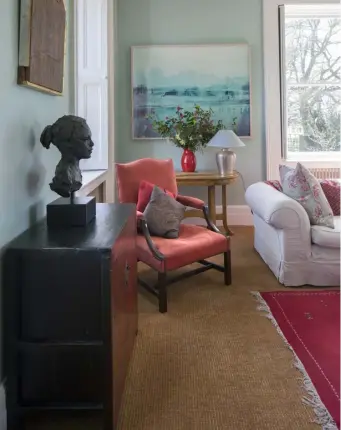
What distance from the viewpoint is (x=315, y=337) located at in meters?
2.58

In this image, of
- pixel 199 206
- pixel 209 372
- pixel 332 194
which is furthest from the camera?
pixel 332 194

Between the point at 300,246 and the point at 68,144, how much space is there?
1962 mm

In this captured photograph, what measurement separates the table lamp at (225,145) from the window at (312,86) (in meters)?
A: 0.90

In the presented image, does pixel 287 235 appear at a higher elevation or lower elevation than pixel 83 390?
higher

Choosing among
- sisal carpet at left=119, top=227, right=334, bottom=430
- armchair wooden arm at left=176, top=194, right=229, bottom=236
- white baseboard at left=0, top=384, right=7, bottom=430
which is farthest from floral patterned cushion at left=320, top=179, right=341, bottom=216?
white baseboard at left=0, top=384, right=7, bottom=430

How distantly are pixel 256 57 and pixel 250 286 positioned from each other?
307 centimetres

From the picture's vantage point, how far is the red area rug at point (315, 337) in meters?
1.99

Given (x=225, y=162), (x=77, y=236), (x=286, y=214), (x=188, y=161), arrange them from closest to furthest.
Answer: (x=77, y=236) → (x=286, y=214) → (x=225, y=162) → (x=188, y=161)

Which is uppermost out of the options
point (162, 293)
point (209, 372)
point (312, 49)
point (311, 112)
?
point (312, 49)

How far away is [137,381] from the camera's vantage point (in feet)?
7.09

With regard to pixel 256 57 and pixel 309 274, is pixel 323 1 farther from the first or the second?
pixel 309 274

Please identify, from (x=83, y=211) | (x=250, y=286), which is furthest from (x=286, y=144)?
(x=83, y=211)

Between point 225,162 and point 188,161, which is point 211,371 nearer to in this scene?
point 225,162

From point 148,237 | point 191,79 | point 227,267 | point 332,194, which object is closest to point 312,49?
point 191,79
